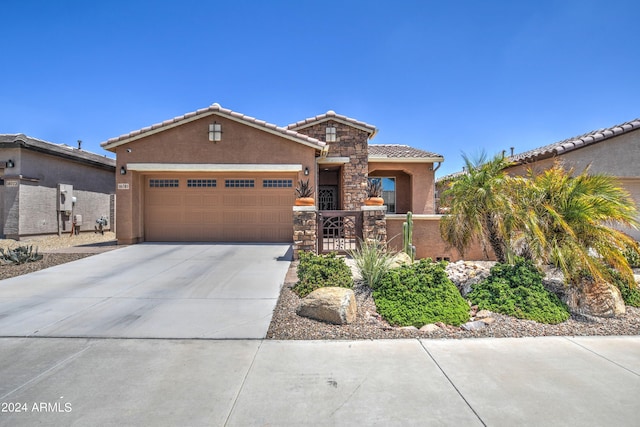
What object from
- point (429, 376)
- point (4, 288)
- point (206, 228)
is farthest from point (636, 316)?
point (206, 228)

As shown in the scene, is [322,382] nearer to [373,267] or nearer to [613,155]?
[373,267]

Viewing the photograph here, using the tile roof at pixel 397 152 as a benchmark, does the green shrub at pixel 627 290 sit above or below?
below

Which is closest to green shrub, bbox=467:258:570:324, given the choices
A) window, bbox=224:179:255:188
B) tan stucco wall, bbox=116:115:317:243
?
tan stucco wall, bbox=116:115:317:243

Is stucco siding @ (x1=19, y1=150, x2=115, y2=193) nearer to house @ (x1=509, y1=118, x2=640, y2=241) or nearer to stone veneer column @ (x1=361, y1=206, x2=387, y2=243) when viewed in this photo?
stone veneer column @ (x1=361, y1=206, x2=387, y2=243)

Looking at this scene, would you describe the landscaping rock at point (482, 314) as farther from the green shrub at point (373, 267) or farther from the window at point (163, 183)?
the window at point (163, 183)

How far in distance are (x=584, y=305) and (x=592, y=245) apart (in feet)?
3.72

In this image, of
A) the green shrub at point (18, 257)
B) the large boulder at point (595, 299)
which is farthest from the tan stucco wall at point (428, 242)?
the green shrub at point (18, 257)

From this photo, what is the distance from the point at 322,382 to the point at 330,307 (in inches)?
62.9

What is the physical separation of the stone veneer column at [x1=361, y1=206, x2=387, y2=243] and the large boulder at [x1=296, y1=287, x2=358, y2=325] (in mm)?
4289

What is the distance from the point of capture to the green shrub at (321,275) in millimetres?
6027

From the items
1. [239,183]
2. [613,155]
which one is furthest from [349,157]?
[613,155]

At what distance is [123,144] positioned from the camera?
12234 millimetres

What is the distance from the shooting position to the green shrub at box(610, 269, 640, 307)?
5.66 m

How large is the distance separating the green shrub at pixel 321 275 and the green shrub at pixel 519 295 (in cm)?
225
